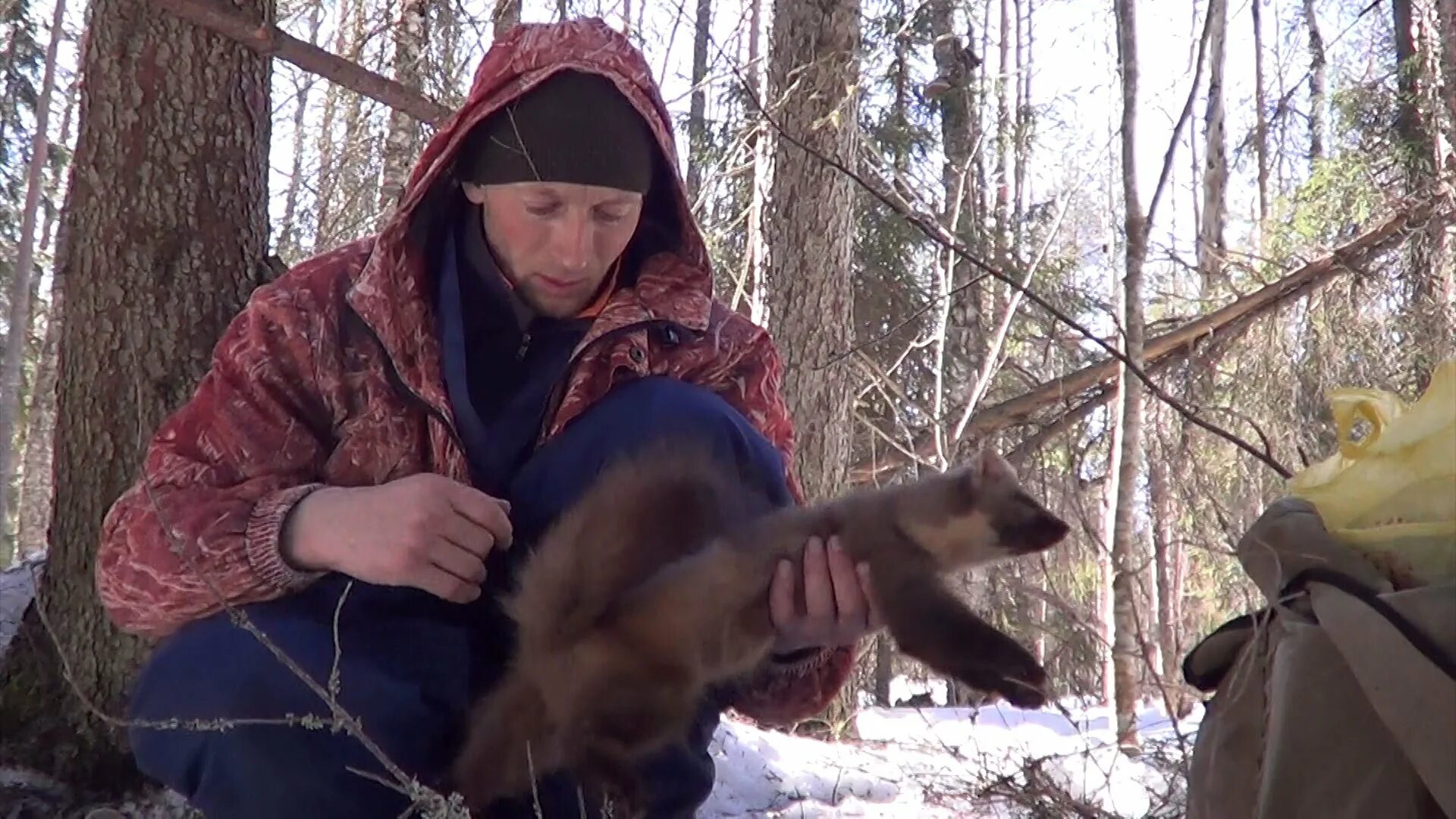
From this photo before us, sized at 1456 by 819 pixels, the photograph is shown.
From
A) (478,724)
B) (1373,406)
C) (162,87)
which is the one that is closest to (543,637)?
(478,724)

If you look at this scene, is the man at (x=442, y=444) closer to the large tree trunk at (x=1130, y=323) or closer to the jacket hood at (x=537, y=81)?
the jacket hood at (x=537, y=81)

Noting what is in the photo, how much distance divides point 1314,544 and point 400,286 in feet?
5.17

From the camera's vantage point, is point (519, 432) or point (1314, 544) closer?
point (1314, 544)

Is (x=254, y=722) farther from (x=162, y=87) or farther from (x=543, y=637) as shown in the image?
(x=162, y=87)

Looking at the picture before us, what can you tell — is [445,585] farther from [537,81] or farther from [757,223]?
[757,223]

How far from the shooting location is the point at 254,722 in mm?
1869

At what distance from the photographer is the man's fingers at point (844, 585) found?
6.53 feet

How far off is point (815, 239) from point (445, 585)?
3.84 meters

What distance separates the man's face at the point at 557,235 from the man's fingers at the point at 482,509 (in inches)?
18.3

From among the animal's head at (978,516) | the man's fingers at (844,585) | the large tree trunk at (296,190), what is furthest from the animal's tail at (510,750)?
the large tree trunk at (296,190)

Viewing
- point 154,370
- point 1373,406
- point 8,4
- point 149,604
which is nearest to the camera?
point 1373,406

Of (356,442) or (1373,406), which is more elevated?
(1373,406)

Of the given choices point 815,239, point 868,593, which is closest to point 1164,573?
point 815,239

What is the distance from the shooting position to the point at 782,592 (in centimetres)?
197
